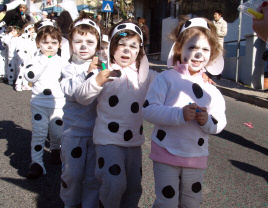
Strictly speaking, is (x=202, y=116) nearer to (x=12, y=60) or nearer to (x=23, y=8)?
(x=23, y=8)

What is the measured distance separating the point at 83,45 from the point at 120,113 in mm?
752

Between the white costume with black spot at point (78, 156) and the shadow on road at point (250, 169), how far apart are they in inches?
80.2

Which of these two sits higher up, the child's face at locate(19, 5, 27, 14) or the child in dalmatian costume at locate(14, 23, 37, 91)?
the child's face at locate(19, 5, 27, 14)

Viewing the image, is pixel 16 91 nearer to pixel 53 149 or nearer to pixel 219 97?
pixel 53 149

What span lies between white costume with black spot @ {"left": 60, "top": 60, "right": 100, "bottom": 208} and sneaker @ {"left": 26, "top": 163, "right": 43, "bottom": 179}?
844mm

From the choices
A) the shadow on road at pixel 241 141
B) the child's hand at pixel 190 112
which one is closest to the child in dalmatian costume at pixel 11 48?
the shadow on road at pixel 241 141

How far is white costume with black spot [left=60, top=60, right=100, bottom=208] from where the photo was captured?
8.83ft

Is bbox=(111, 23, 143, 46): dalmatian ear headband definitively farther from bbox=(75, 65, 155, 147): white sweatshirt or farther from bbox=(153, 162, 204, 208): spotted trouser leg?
bbox=(153, 162, 204, 208): spotted trouser leg

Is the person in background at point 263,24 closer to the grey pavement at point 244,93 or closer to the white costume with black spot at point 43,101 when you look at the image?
the white costume with black spot at point 43,101

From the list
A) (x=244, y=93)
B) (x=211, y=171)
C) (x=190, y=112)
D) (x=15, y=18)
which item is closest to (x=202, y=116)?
(x=190, y=112)

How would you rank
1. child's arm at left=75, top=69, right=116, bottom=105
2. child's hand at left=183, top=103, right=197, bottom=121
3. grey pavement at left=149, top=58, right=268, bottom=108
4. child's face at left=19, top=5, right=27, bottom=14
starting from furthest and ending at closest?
1. grey pavement at left=149, top=58, right=268, bottom=108
2. child's face at left=19, top=5, right=27, bottom=14
3. child's arm at left=75, top=69, right=116, bottom=105
4. child's hand at left=183, top=103, right=197, bottom=121

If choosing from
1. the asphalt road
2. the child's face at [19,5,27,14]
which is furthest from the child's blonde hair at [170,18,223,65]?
the child's face at [19,5,27,14]

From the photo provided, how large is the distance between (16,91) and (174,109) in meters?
7.41

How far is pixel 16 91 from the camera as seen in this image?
874 cm
